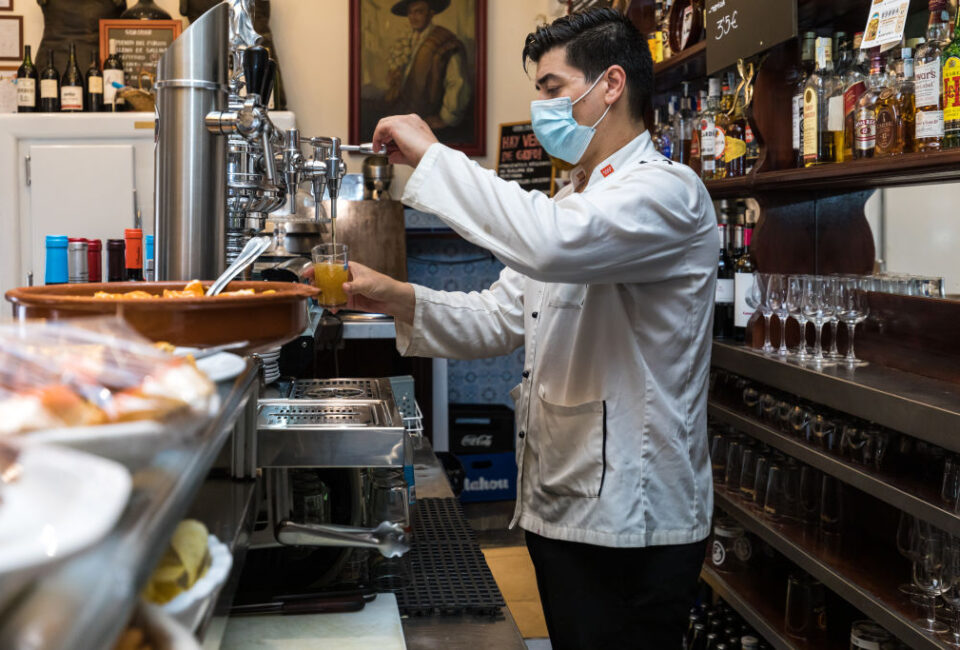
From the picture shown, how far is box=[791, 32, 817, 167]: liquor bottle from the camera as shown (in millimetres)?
2529

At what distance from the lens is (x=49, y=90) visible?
4.69 m

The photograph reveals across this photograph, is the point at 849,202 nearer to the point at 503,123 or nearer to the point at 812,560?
the point at 812,560

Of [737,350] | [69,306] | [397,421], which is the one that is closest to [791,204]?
[737,350]

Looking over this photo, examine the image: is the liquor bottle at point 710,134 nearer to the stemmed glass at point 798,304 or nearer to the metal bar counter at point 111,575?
the stemmed glass at point 798,304

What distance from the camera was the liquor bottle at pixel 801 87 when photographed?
2529 millimetres

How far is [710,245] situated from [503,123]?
11.8 feet

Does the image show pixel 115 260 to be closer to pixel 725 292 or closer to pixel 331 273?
pixel 331 273

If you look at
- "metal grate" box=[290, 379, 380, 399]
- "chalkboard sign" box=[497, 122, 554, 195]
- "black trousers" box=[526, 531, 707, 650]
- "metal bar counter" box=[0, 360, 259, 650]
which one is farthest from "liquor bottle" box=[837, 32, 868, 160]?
"chalkboard sign" box=[497, 122, 554, 195]

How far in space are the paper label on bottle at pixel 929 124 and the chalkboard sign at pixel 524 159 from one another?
10.5 feet

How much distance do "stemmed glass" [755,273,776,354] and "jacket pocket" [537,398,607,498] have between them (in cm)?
85

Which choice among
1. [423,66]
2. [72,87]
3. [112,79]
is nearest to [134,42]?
[112,79]

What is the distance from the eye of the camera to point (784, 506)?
256 centimetres

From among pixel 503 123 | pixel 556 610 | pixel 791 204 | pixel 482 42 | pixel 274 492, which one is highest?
pixel 482 42

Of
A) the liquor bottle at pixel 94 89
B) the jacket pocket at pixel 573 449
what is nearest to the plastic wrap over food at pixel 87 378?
the jacket pocket at pixel 573 449
